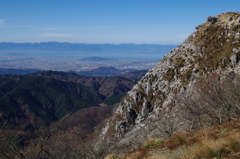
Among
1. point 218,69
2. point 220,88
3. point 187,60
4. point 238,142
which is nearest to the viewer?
point 238,142

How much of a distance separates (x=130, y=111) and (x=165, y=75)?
16395 mm

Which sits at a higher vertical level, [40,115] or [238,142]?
[238,142]

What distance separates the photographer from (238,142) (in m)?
10.4

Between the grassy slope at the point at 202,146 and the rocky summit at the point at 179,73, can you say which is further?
the rocky summit at the point at 179,73

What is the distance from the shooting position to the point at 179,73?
6056 cm

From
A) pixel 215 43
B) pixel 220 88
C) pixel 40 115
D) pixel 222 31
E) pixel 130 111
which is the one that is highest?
pixel 222 31

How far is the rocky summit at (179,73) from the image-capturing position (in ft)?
173

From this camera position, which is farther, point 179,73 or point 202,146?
point 179,73

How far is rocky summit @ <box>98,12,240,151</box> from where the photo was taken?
52719 millimetres

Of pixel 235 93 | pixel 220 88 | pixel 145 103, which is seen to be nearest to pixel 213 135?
pixel 235 93

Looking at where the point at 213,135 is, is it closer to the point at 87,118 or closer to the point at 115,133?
the point at 115,133

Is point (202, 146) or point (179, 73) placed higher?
point (202, 146)

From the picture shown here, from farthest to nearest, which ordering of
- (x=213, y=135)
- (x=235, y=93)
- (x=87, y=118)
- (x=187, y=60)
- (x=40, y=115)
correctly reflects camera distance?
1. (x=40, y=115)
2. (x=87, y=118)
3. (x=187, y=60)
4. (x=235, y=93)
5. (x=213, y=135)

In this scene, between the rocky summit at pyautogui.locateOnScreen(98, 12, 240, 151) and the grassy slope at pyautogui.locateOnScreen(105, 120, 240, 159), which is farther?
the rocky summit at pyautogui.locateOnScreen(98, 12, 240, 151)
